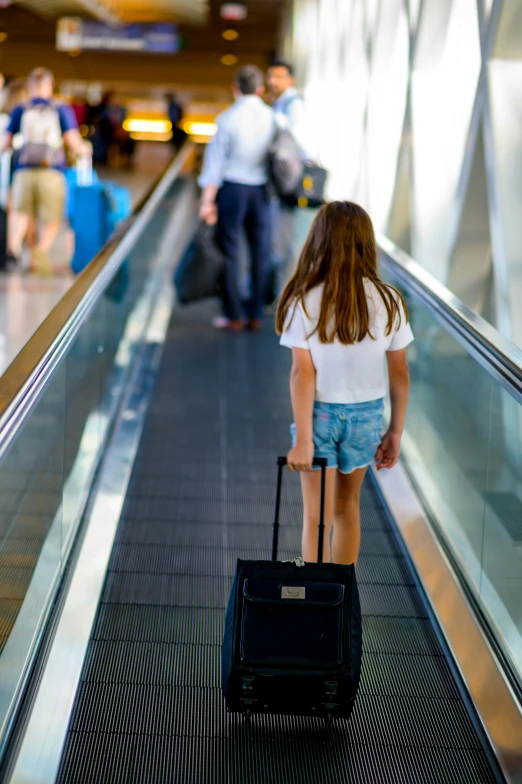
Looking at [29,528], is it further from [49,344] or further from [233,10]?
[233,10]

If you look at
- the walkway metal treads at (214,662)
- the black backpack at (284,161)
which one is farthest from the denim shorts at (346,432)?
the black backpack at (284,161)

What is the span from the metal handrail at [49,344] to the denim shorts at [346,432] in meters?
0.86

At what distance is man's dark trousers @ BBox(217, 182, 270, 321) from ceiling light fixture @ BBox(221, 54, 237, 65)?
27557 millimetres

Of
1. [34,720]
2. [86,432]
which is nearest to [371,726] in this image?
[34,720]

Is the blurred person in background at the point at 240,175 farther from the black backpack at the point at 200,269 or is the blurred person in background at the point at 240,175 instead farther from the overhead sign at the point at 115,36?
the overhead sign at the point at 115,36

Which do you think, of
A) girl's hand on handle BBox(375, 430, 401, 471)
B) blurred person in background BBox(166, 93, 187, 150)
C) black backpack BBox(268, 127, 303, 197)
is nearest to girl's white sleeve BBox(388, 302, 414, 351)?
girl's hand on handle BBox(375, 430, 401, 471)

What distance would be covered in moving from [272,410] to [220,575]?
91.5 inches

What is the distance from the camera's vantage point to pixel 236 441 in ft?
18.8

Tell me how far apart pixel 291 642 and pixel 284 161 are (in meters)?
4.97

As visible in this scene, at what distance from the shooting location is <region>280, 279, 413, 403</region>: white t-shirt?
3188 millimetres

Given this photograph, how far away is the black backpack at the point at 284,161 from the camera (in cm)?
714

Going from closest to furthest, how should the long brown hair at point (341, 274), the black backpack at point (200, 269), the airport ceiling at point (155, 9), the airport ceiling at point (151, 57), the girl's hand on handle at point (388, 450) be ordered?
the long brown hair at point (341, 274), the girl's hand on handle at point (388, 450), the black backpack at point (200, 269), the airport ceiling at point (155, 9), the airport ceiling at point (151, 57)

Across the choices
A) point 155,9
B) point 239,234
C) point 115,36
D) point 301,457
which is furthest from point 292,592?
point 115,36

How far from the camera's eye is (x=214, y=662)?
3367 mm
